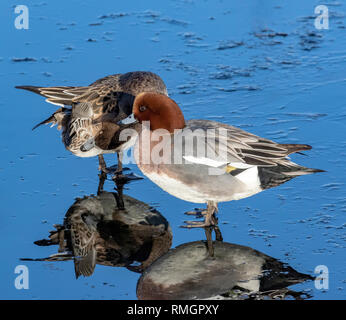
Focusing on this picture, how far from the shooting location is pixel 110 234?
4.43m

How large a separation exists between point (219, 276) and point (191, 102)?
8.14ft

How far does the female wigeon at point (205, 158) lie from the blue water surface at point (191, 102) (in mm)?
268

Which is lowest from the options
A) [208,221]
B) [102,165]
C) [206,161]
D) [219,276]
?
[219,276]

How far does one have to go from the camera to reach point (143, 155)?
443 cm

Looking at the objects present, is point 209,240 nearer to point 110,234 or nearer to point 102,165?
point 110,234

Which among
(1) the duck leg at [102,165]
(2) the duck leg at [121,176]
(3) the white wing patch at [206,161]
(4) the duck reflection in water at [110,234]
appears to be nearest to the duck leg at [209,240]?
(4) the duck reflection in water at [110,234]

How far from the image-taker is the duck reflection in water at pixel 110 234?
162 inches

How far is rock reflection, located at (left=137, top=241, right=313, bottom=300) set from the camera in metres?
3.75

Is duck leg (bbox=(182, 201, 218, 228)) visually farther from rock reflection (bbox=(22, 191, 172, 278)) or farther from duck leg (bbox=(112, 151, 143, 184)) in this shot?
duck leg (bbox=(112, 151, 143, 184))

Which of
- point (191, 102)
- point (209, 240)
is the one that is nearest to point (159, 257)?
point (209, 240)

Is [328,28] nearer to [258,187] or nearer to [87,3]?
[87,3]

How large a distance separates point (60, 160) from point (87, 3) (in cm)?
330

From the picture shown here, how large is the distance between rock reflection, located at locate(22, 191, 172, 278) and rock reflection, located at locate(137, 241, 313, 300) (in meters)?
0.15

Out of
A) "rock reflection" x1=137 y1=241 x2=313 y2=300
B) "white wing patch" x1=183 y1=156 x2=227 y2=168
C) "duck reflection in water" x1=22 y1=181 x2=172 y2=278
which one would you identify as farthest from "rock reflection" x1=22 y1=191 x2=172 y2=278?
"white wing patch" x1=183 y1=156 x2=227 y2=168
